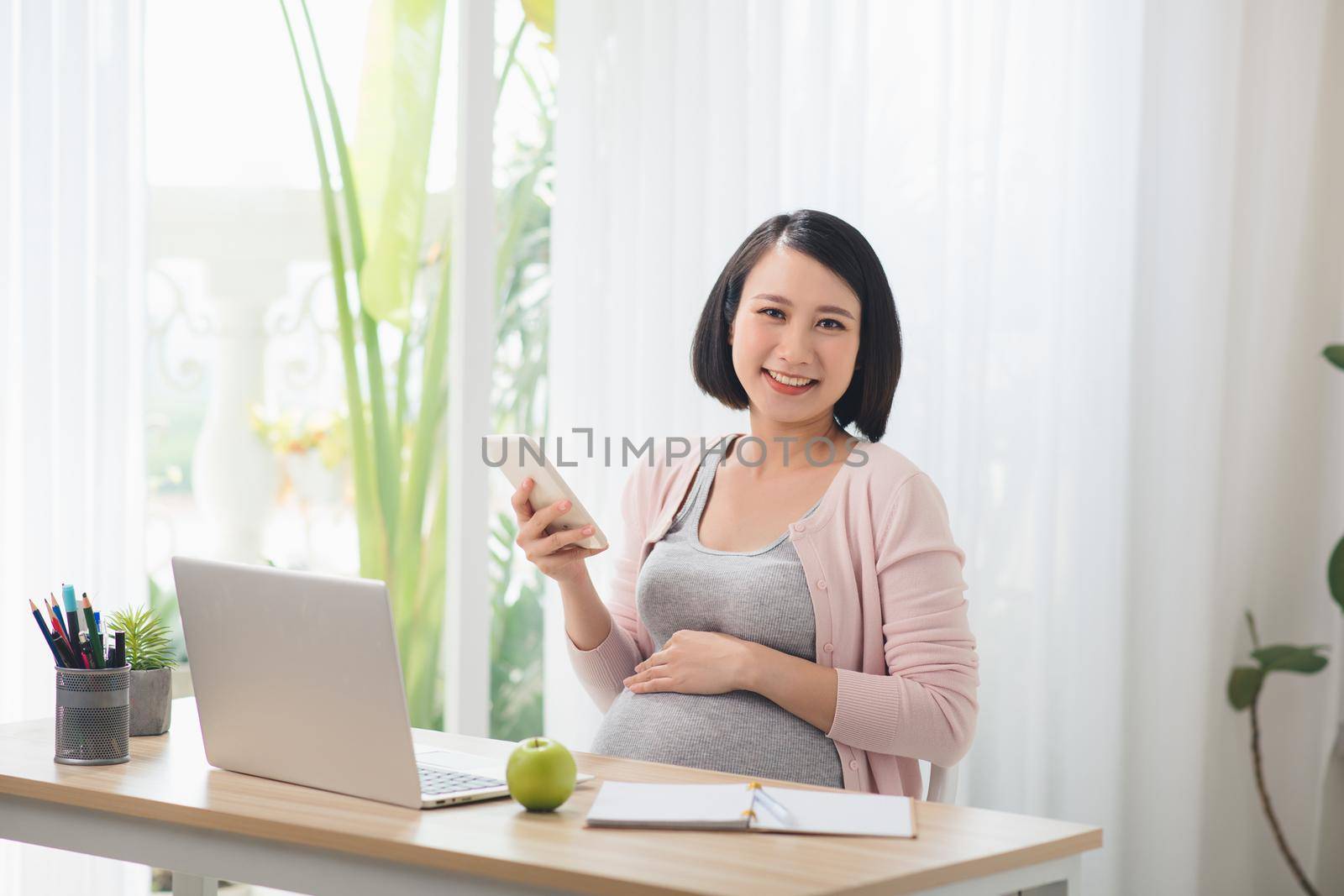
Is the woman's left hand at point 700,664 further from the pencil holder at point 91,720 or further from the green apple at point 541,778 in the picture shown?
the pencil holder at point 91,720

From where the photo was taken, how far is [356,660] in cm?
132

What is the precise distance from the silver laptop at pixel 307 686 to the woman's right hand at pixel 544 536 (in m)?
0.28

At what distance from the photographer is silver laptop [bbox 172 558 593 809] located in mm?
1312

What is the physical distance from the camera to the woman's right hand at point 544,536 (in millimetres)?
1656

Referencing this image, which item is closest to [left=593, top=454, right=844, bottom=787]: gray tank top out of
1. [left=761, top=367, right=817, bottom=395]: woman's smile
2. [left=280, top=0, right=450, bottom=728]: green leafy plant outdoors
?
[left=761, top=367, right=817, bottom=395]: woman's smile

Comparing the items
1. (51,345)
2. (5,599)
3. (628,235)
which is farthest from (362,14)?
(5,599)

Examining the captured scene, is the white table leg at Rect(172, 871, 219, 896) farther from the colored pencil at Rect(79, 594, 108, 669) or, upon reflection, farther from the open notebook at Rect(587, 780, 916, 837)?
the open notebook at Rect(587, 780, 916, 837)

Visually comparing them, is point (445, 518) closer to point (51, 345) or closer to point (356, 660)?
point (51, 345)

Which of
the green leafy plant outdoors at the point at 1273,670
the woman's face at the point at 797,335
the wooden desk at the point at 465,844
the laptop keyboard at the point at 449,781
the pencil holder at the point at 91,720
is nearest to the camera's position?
the wooden desk at the point at 465,844

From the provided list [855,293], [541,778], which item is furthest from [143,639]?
[855,293]

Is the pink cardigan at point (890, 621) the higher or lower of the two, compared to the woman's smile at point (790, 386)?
lower

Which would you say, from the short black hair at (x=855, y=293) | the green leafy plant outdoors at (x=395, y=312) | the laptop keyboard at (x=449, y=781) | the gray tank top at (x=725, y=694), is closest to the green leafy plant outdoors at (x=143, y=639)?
the laptop keyboard at (x=449, y=781)

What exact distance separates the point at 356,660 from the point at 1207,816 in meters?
2.08

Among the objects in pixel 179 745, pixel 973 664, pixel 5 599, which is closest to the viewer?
pixel 179 745
